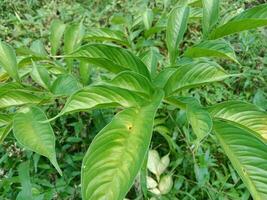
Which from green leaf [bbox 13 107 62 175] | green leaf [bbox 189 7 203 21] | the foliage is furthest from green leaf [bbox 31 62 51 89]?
→ green leaf [bbox 189 7 203 21]

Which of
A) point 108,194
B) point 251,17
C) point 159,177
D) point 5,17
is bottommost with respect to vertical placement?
point 159,177

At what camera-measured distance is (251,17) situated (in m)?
1.42

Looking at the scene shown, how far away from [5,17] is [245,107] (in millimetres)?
2276

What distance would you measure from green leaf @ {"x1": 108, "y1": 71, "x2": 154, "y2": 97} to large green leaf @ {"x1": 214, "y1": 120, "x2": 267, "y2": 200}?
0.71ft

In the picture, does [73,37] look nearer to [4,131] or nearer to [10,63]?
[10,63]

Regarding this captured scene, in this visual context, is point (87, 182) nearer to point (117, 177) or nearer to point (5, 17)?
point (117, 177)

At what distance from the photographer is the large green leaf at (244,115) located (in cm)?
124

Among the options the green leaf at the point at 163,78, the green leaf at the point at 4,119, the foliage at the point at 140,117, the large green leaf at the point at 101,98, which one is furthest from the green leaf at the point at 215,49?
the green leaf at the point at 4,119

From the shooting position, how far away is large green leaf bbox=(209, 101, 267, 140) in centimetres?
124

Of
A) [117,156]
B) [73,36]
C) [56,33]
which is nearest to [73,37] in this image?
[73,36]

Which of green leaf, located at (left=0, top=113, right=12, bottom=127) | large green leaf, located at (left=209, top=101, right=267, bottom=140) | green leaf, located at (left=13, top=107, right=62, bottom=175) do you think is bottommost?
green leaf, located at (left=0, top=113, right=12, bottom=127)

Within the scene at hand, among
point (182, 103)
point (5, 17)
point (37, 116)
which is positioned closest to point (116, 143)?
point (182, 103)

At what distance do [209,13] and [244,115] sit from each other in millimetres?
429

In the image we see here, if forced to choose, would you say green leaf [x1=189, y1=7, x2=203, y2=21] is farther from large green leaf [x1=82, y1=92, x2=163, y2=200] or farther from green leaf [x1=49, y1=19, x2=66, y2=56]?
large green leaf [x1=82, y1=92, x2=163, y2=200]
